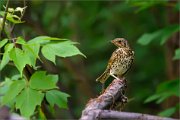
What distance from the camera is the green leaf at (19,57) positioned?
3.21m

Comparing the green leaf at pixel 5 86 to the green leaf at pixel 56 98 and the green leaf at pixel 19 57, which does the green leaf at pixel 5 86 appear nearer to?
the green leaf at pixel 56 98

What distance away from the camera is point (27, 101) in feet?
11.5

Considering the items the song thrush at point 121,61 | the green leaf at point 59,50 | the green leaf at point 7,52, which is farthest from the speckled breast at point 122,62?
the green leaf at point 7,52

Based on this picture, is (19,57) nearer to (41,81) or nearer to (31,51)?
(31,51)

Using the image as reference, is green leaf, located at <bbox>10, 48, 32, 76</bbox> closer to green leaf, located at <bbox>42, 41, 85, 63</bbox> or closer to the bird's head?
green leaf, located at <bbox>42, 41, 85, 63</bbox>

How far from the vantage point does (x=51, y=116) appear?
179 inches

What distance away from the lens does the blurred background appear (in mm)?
6433

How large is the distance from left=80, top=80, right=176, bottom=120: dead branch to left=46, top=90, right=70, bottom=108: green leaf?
963 millimetres

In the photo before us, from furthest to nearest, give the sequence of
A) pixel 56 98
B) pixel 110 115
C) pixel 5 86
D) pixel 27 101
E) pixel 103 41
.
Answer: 1. pixel 103 41
2. pixel 5 86
3. pixel 56 98
4. pixel 27 101
5. pixel 110 115

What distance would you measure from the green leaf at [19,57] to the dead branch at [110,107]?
577 millimetres

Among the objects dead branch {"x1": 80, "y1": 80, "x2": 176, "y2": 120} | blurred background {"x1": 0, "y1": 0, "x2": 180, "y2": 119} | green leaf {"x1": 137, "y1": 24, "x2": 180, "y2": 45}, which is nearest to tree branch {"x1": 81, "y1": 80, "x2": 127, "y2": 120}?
dead branch {"x1": 80, "y1": 80, "x2": 176, "y2": 120}

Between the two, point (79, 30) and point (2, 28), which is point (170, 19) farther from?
point (2, 28)

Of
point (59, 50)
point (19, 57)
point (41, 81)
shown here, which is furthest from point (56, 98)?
point (19, 57)

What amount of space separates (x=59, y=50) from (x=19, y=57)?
248mm
